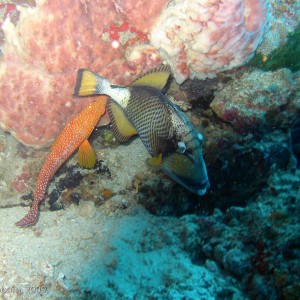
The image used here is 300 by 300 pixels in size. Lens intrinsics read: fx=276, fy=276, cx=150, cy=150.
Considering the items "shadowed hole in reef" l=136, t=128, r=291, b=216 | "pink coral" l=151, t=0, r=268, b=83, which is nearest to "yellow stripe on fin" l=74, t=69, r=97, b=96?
"pink coral" l=151, t=0, r=268, b=83

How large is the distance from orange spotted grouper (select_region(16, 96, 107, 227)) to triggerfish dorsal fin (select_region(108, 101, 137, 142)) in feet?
0.62

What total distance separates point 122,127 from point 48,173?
4.61 feet

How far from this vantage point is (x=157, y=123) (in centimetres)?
331

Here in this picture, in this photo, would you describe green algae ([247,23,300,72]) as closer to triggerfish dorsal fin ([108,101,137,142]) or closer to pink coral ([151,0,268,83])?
pink coral ([151,0,268,83])

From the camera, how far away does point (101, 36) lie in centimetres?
389

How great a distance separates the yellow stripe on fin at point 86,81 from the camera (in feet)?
12.0

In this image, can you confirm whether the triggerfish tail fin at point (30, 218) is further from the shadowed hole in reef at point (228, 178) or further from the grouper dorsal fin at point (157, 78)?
the grouper dorsal fin at point (157, 78)

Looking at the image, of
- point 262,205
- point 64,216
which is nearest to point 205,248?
point 262,205

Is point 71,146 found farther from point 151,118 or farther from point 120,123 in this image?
point 151,118

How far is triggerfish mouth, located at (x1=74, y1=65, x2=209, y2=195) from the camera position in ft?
10.2

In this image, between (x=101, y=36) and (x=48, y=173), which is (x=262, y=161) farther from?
(x=48, y=173)

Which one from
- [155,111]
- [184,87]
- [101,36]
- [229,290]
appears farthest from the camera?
[184,87]

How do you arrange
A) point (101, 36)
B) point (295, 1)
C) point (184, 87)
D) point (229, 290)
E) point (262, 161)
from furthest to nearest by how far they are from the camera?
point (295, 1)
point (184, 87)
point (101, 36)
point (262, 161)
point (229, 290)

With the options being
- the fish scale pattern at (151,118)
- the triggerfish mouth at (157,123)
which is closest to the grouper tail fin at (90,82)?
the triggerfish mouth at (157,123)
